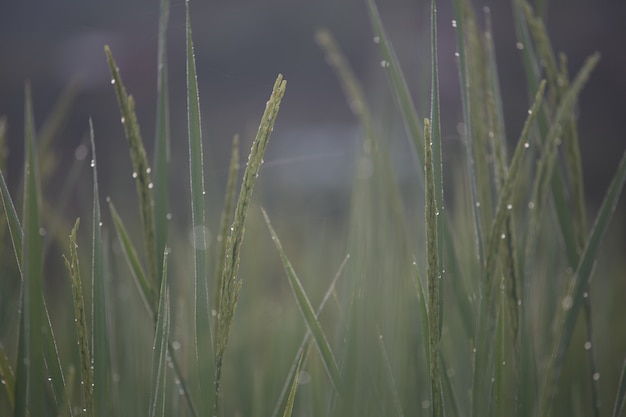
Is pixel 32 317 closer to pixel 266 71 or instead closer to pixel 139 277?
pixel 139 277

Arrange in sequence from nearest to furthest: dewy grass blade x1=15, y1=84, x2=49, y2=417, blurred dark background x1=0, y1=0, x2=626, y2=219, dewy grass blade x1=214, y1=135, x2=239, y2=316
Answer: dewy grass blade x1=15, y1=84, x2=49, y2=417 < dewy grass blade x1=214, y1=135, x2=239, y2=316 < blurred dark background x1=0, y1=0, x2=626, y2=219

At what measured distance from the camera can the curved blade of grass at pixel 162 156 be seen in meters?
0.64

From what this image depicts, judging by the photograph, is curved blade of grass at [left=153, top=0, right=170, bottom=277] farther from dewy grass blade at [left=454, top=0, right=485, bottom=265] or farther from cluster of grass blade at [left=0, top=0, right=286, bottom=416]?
dewy grass blade at [left=454, top=0, right=485, bottom=265]

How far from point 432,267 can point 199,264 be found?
0.61 feet

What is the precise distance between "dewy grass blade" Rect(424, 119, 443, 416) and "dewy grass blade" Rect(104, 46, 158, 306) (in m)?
0.25

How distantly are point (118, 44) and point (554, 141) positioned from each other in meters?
2.92

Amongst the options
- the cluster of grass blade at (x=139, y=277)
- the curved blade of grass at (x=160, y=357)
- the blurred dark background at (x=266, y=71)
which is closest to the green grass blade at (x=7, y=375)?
the cluster of grass blade at (x=139, y=277)

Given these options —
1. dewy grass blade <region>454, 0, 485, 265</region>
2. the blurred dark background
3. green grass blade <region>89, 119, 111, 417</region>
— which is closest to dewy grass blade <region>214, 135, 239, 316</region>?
green grass blade <region>89, 119, 111, 417</region>

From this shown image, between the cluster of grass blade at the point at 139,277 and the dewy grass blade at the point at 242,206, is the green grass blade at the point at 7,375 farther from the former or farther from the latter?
the dewy grass blade at the point at 242,206

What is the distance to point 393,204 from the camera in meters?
0.82

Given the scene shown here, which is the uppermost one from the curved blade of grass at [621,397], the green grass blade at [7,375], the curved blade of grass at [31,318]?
the curved blade of grass at [31,318]

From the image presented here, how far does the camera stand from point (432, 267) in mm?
516

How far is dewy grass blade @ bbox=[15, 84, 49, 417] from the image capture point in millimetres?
497

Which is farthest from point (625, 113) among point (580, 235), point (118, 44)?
point (580, 235)
